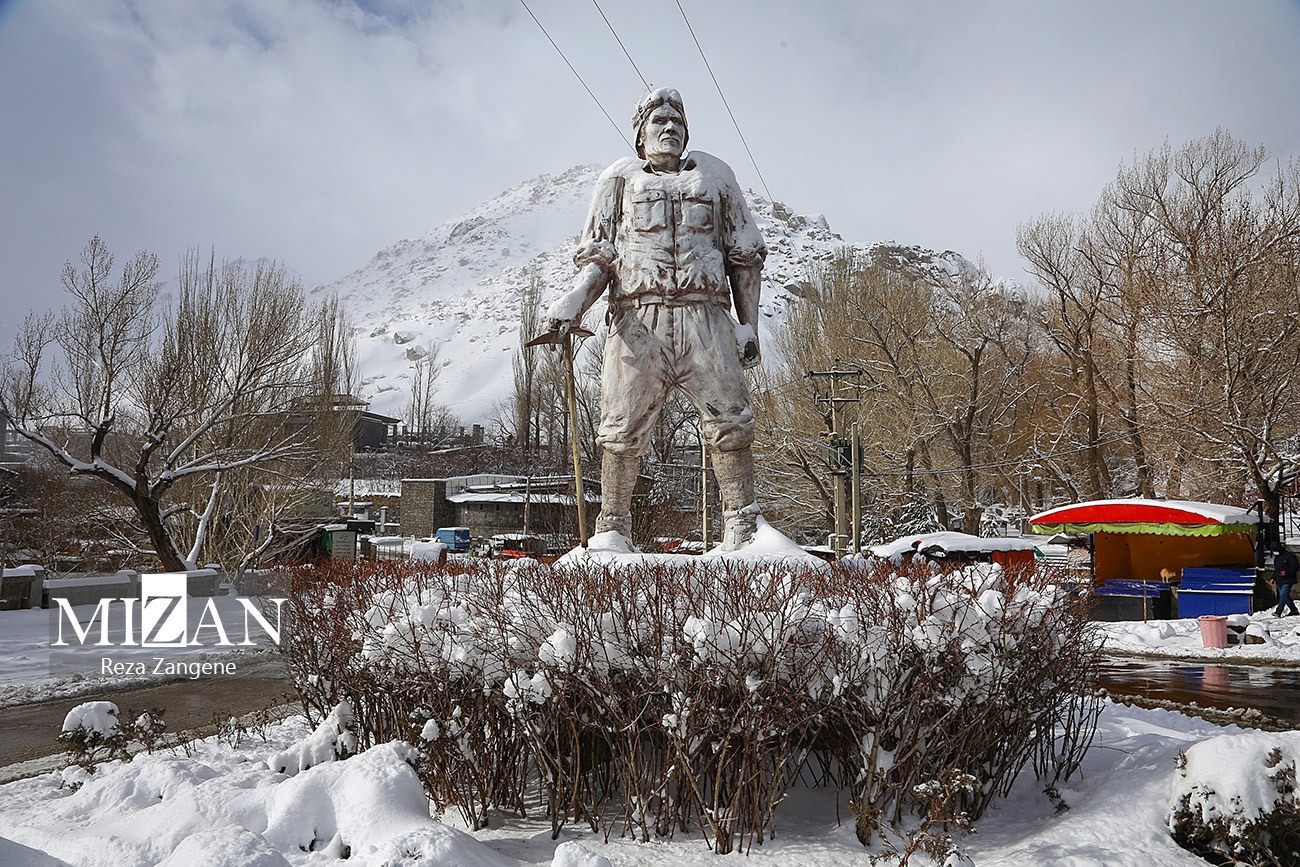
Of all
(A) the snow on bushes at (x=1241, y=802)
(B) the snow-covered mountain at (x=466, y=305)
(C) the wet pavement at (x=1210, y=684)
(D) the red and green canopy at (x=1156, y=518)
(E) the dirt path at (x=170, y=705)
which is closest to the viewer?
(A) the snow on bushes at (x=1241, y=802)

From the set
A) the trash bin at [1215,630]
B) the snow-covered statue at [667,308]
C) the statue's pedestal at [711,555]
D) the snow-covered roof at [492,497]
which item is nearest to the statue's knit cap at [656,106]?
the snow-covered statue at [667,308]

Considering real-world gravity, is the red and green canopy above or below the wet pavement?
above

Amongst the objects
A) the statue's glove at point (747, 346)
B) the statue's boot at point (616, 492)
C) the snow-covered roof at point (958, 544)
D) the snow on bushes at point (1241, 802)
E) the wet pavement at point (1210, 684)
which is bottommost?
the wet pavement at point (1210, 684)

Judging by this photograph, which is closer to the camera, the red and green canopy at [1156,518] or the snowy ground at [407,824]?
the snowy ground at [407,824]

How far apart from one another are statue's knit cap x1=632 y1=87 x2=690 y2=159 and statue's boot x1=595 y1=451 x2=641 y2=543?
216cm

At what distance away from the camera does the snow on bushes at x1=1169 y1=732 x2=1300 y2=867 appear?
3.12m

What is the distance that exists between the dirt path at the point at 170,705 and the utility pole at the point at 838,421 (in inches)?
400

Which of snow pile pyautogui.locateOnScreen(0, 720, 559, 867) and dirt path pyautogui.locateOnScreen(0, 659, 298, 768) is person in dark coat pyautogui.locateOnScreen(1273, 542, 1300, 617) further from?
snow pile pyautogui.locateOnScreen(0, 720, 559, 867)

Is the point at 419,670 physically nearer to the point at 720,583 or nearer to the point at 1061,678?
the point at 720,583

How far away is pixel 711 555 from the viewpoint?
5.43m

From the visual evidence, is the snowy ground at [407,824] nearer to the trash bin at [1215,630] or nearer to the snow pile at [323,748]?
the snow pile at [323,748]

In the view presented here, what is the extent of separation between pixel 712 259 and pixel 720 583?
9.31ft

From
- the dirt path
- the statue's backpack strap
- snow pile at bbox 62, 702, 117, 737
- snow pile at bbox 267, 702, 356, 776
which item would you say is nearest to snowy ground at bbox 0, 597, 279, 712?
the dirt path

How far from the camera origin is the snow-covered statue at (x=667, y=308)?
6.12 m
